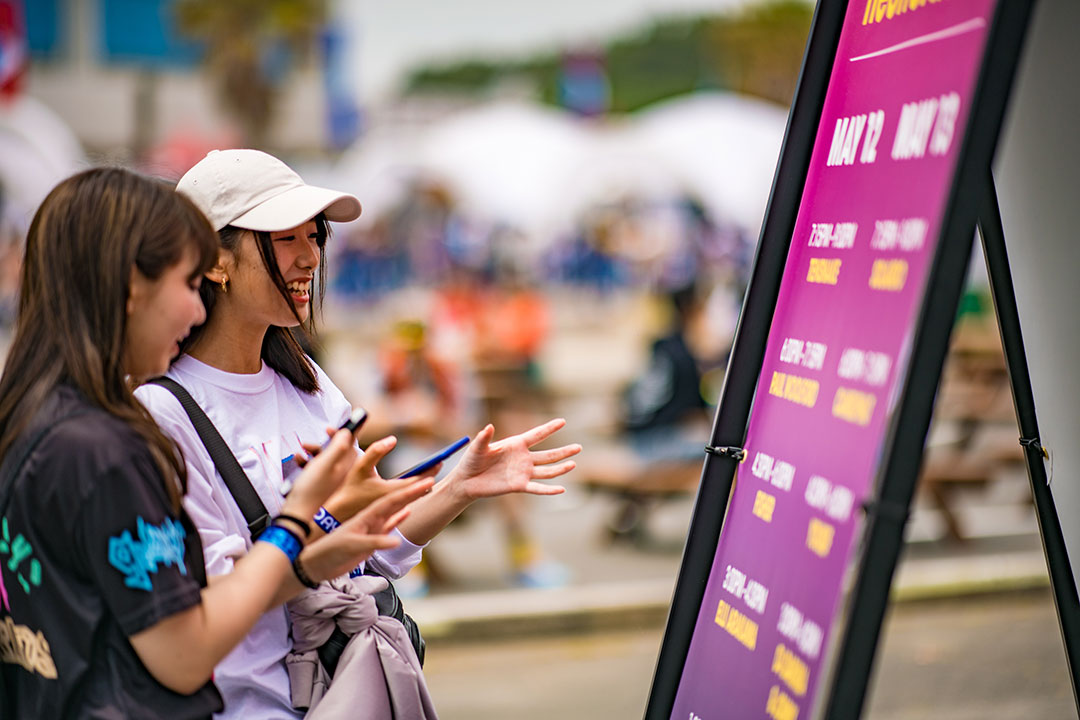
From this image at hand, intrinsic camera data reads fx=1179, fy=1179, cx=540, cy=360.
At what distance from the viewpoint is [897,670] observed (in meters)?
6.16

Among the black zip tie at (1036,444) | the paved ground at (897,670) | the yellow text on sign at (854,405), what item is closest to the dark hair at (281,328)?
the yellow text on sign at (854,405)

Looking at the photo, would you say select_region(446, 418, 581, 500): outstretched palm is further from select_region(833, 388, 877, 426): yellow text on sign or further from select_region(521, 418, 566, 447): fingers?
select_region(833, 388, 877, 426): yellow text on sign

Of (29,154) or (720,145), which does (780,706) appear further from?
Answer: (720,145)

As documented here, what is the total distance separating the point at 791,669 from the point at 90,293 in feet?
4.22

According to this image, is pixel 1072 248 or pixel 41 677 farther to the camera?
pixel 1072 248

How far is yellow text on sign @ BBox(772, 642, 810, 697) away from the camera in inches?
75.0

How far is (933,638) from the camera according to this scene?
671 centimetres

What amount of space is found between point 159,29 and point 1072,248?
44.6 metres

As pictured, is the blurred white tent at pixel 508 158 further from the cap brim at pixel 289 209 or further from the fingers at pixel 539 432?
the cap brim at pixel 289 209

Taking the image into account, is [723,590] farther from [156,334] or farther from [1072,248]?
[156,334]

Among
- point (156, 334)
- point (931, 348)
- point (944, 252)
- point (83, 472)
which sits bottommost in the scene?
point (83, 472)

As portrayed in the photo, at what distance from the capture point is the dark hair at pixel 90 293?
1.83 meters

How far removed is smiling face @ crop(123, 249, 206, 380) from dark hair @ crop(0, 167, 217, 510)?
0.7 inches

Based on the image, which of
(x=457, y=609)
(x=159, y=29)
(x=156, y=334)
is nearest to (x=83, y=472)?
(x=156, y=334)
